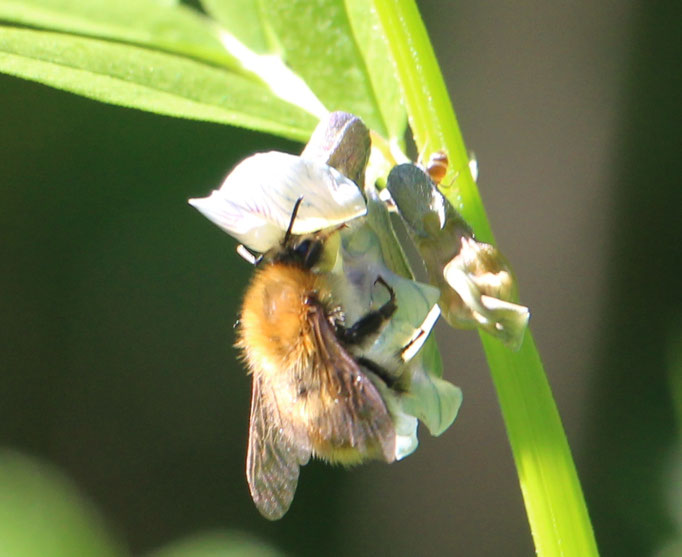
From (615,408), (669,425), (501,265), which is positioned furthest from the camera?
(615,408)

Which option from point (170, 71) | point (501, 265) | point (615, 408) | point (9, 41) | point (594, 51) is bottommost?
point (615, 408)

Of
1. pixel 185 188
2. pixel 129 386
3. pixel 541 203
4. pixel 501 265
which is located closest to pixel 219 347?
pixel 129 386

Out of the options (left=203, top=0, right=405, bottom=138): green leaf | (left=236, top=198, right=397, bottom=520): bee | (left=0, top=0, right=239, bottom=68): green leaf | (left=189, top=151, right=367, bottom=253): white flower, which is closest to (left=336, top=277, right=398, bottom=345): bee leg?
(left=236, top=198, right=397, bottom=520): bee

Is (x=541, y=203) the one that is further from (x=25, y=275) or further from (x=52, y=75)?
(x=52, y=75)

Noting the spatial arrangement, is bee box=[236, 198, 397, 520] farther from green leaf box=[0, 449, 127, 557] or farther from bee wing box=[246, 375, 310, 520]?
green leaf box=[0, 449, 127, 557]

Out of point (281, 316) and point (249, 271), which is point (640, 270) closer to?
point (249, 271)

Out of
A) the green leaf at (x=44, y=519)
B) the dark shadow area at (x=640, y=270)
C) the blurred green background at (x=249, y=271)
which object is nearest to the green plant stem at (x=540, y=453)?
the green leaf at (x=44, y=519)
